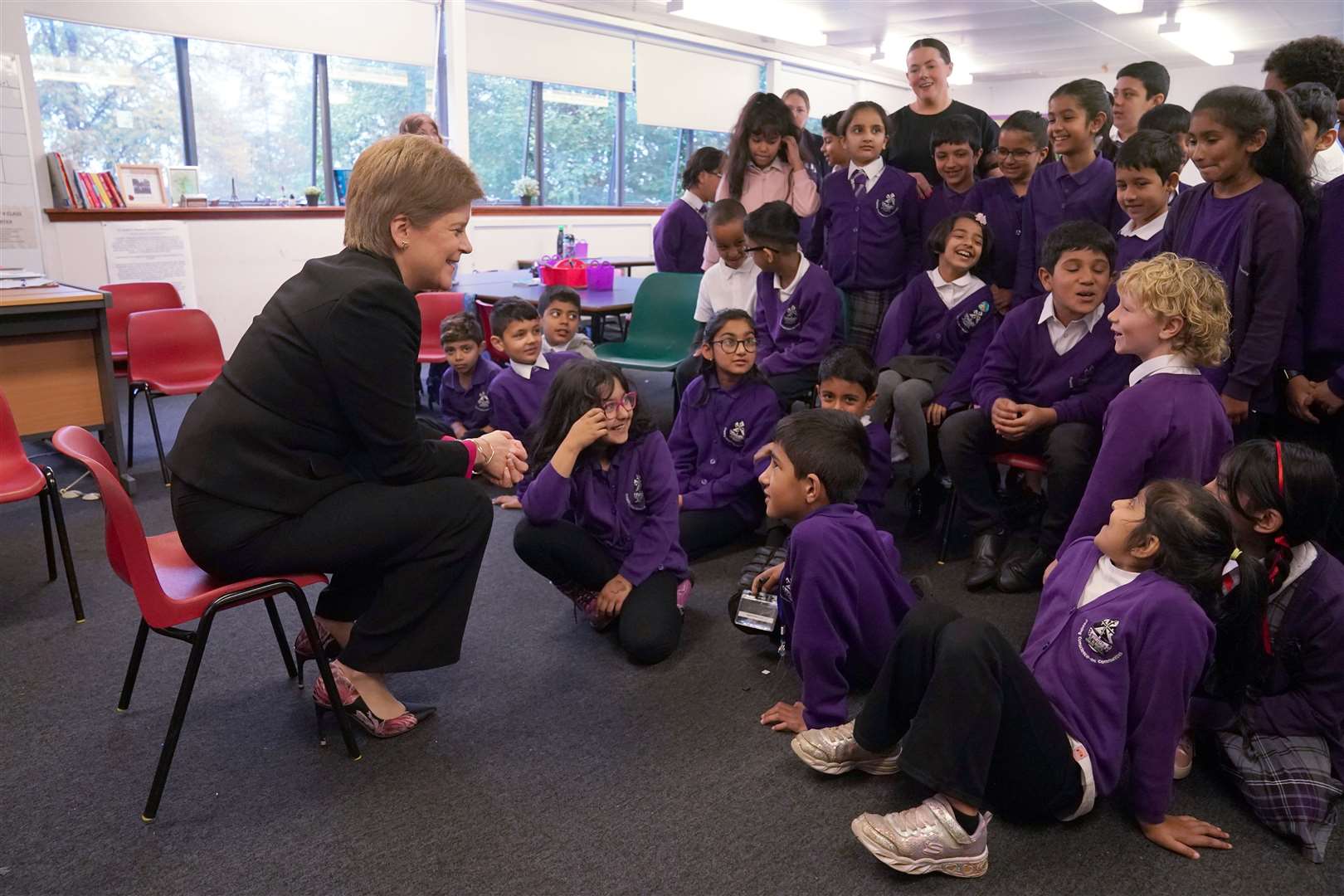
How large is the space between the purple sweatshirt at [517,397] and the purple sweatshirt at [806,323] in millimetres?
847

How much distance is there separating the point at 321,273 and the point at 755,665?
1.43 metres

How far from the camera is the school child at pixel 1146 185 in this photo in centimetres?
294

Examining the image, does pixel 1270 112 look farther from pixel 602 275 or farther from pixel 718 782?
pixel 602 275

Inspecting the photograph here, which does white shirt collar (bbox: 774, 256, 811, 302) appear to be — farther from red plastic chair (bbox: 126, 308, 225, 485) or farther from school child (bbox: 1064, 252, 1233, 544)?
red plastic chair (bbox: 126, 308, 225, 485)

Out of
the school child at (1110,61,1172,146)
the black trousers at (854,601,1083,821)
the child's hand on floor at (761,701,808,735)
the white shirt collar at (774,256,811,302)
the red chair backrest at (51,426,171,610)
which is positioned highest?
the school child at (1110,61,1172,146)

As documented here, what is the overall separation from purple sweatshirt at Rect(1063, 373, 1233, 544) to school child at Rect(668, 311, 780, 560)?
1.10 meters

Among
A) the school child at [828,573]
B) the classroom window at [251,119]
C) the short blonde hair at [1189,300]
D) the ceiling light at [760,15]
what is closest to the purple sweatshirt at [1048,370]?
the short blonde hair at [1189,300]

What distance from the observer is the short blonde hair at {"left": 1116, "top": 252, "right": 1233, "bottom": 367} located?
2234 millimetres

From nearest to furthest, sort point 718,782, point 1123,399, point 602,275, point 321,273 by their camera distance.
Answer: point 321,273 → point 718,782 → point 1123,399 → point 602,275

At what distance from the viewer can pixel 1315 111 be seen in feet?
8.68

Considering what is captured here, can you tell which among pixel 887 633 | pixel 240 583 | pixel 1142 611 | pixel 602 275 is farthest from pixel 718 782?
pixel 602 275

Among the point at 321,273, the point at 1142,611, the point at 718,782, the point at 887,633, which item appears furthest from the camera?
the point at 887,633

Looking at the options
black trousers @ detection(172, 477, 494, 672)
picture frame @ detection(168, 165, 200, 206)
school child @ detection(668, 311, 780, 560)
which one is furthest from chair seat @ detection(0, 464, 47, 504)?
picture frame @ detection(168, 165, 200, 206)

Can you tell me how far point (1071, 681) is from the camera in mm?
1715
